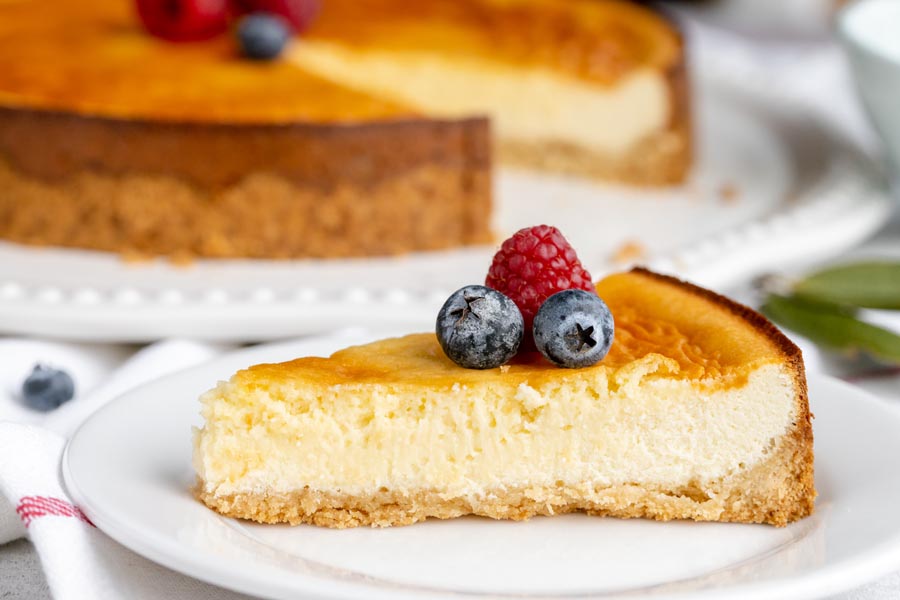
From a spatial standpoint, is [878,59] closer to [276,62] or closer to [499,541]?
[276,62]

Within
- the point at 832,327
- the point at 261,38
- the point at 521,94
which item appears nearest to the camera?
the point at 832,327

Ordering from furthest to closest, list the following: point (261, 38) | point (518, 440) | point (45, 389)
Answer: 1. point (261, 38)
2. point (45, 389)
3. point (518, 440)

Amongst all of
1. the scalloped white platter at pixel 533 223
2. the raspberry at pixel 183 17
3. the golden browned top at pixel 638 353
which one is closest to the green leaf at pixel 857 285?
the scalloped white platter at pixel 533 223

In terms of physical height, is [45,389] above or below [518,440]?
below

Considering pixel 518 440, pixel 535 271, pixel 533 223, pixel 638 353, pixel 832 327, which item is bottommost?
pixel 533 223

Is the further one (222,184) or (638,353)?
(222,184)

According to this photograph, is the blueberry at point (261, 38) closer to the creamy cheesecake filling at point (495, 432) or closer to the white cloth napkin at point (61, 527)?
the white cloth napkin at point (61, 527)

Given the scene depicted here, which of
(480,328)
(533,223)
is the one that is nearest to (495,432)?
(480,328)
